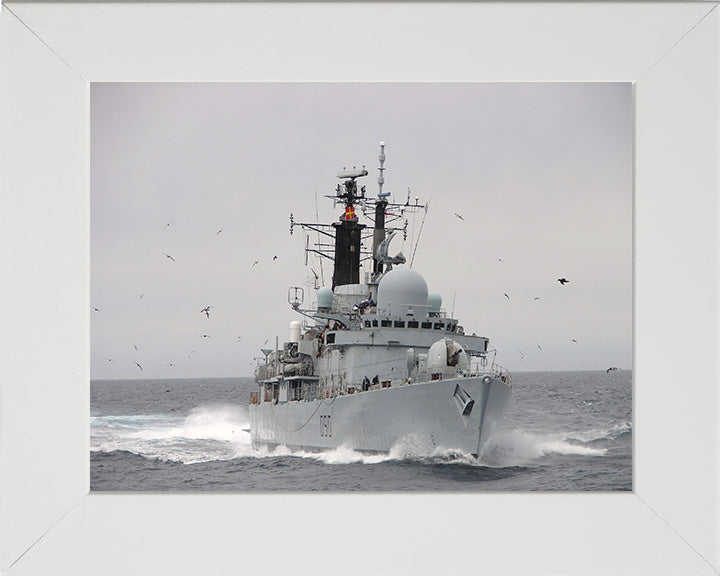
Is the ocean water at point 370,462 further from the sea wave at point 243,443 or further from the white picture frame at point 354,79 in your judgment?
the white picture frame at point 354,79

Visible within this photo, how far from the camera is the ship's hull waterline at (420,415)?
1510 centimetres

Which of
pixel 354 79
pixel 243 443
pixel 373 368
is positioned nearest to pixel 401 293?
pixel 373 368

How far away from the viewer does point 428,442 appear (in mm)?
15609

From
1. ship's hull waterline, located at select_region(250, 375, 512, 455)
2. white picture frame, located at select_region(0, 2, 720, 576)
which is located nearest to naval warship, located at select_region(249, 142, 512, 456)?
ship's hull waterline, located at select_region(250, 375, 512, 455)

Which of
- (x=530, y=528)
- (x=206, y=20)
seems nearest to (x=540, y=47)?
(x=206, y=20)

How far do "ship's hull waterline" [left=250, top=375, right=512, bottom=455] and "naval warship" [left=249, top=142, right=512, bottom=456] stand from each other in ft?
0.06

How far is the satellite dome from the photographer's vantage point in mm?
18016

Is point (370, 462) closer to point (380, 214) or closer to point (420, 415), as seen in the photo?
point (420, 415)

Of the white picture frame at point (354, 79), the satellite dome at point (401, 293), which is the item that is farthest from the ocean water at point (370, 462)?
the white picture frame at point (354, 79)

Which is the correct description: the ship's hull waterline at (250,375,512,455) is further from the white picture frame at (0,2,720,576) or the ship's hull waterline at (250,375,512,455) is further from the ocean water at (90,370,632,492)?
the white picture frame at (0,2,720,576)

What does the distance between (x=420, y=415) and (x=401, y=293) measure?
3215 mm

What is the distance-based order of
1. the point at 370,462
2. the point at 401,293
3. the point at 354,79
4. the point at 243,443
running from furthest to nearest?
the point at 243,443, the point at 401,293, the point at 370,462, the point at 354,79

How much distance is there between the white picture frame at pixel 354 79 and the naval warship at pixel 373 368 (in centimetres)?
670

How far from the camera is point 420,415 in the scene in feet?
51.1
